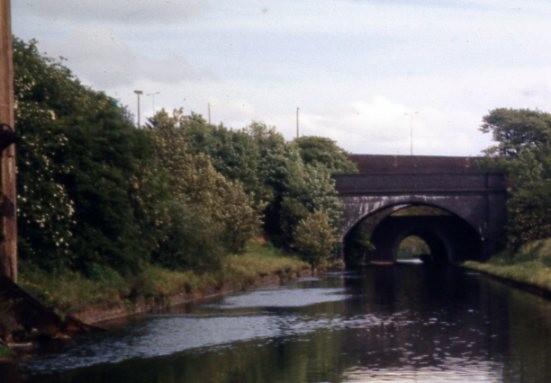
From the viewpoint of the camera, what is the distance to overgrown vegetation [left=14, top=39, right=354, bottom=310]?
26375 millimetres

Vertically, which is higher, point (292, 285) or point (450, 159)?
point (450, 159)

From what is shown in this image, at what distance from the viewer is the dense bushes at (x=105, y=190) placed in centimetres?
2648

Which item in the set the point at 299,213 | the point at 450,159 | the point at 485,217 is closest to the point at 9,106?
the point at 299,213

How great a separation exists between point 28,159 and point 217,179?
20700 mm

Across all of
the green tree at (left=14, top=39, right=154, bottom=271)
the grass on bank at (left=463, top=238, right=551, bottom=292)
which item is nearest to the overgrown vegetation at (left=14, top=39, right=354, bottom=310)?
the green tree at (left=14, top=39, right=154, bottom=271)

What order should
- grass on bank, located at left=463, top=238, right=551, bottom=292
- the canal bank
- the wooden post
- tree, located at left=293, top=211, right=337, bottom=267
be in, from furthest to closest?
tree, located at left=293, top=211, right=337, bottom=267 < grass on bank, located at left=463, top=238, right=551, bottom=292 < the canal bank < the wooden post

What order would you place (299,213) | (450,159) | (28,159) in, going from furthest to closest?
(450,159) < (299,213) < (28,159)

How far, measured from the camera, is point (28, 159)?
85.0 ft

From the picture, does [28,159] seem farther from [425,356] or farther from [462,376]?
[462,376]

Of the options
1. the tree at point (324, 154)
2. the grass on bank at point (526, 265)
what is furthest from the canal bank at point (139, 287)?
the tree at point (324, 154)

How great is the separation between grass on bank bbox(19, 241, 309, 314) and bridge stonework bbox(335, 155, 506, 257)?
14.1m

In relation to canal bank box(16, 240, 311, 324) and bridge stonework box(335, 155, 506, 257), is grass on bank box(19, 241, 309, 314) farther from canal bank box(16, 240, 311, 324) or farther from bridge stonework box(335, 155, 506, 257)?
bridge stonework box(335, 155, 506, 257)

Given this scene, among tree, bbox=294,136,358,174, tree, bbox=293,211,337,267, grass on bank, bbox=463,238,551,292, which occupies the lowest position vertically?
grass on bank, bbox=463,238,551,292

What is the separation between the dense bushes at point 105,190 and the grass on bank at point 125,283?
1.40 feet
